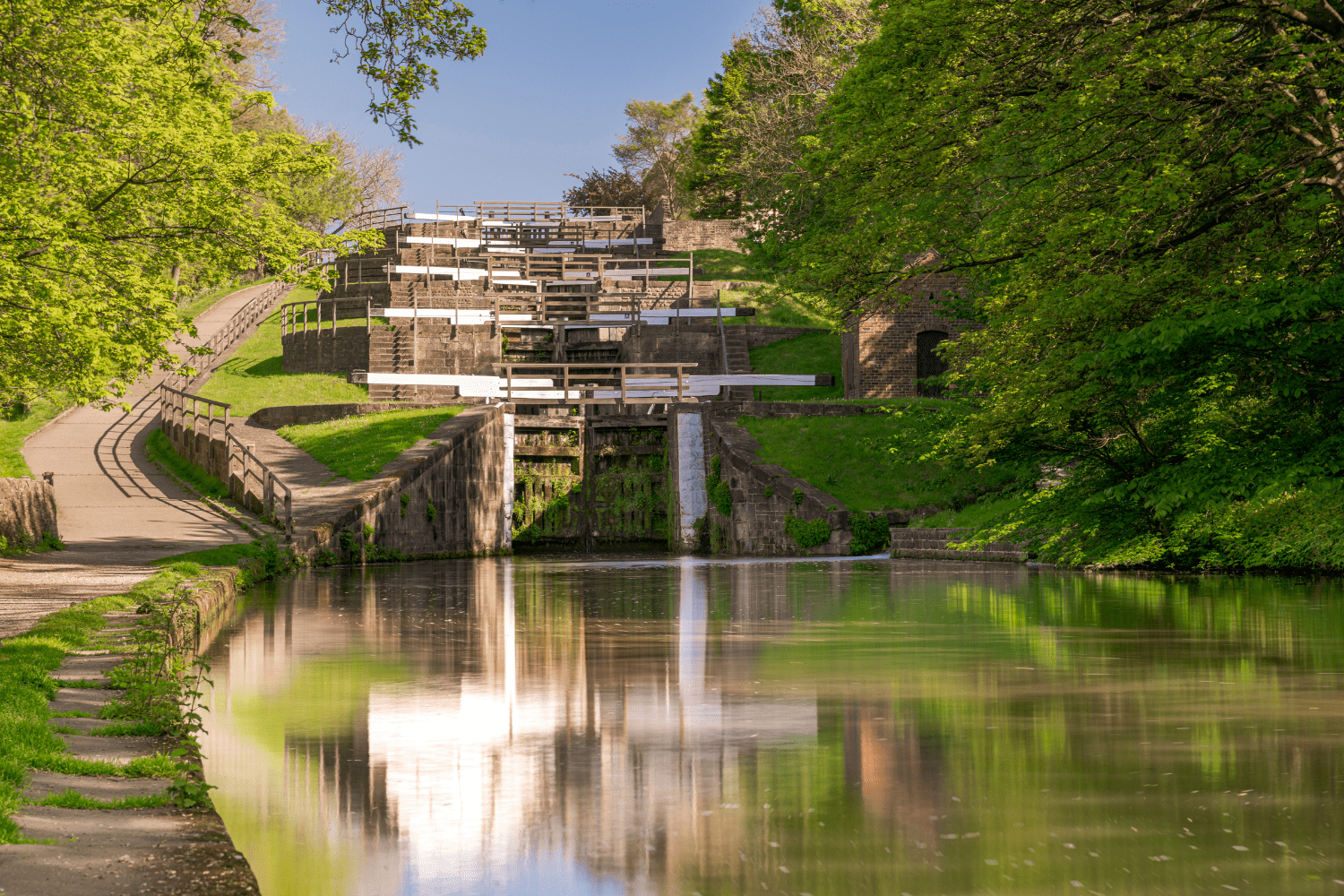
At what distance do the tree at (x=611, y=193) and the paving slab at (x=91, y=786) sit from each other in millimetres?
76984

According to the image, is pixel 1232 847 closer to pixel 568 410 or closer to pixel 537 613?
pixel 537 613

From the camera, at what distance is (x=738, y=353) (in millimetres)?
40250

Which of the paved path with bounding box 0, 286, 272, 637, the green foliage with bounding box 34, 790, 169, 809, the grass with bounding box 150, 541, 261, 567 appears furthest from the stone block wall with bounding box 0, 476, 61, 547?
the green foliage with bounding box 34, 790, 169, 809

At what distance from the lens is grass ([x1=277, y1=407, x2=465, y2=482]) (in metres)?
27.0

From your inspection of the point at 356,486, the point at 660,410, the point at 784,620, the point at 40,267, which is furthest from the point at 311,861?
the point at 660,410

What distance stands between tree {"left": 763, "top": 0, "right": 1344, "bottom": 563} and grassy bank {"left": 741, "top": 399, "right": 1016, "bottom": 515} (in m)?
5.79

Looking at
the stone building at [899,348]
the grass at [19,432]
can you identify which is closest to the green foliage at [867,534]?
the stone building at [899,348]

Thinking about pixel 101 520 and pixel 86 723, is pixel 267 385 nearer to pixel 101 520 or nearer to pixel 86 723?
pixel 101 520

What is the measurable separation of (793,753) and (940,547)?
15649 millimetres

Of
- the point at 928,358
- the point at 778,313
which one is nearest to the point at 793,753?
the point at 928,358

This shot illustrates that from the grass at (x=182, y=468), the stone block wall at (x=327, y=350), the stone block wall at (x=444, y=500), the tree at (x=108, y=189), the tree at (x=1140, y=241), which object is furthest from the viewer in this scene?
the stone block wall at (x=327, y=350)

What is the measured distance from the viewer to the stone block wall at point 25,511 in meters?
18.5

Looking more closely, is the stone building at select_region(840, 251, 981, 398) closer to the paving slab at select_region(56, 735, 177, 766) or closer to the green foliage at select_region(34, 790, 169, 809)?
the paving slab at select_region(56, 735, 177, 766)

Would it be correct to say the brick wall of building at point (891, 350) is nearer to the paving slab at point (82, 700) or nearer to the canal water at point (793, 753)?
the canal water at point (793, 753)
